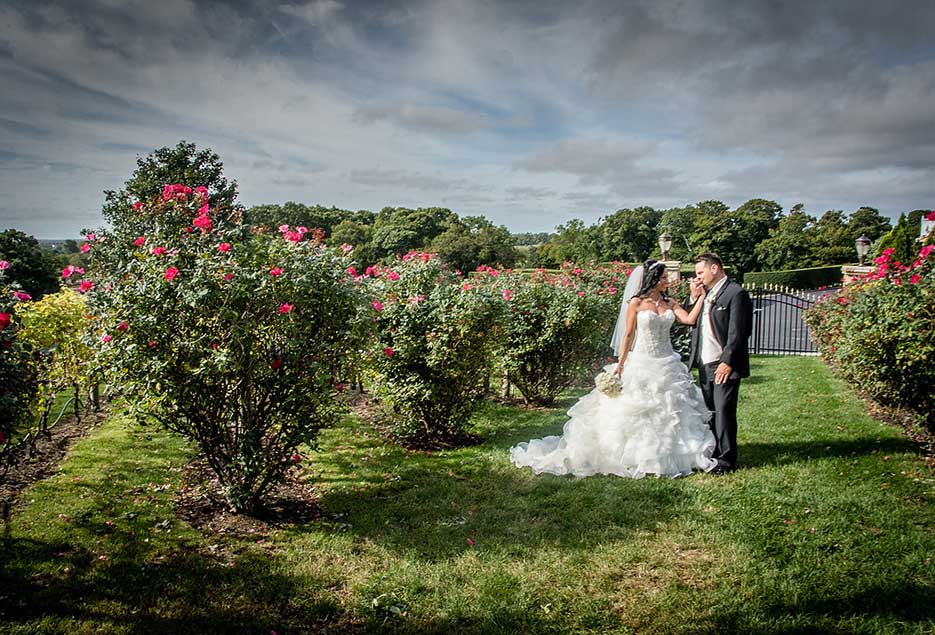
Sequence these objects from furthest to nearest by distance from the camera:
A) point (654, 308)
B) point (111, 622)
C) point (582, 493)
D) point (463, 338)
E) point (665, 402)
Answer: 1. point (463, 338)
2. point (654, 308)
3. point (665, 402)
4. point (582, 493)
5. point (111, 622)

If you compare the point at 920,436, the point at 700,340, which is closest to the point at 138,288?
the point at 700,340

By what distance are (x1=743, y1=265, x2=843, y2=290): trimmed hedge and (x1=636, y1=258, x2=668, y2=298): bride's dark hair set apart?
39472 mm

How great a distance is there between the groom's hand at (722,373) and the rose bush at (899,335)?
164 cm

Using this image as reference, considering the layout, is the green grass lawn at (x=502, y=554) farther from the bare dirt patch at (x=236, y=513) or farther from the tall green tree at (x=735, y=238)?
the tall green tree at (x=735, y=238)

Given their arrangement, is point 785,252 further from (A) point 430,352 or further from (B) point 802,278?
(A) point 430,352

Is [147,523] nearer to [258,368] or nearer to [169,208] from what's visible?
[258,368]

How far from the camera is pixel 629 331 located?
5.81m

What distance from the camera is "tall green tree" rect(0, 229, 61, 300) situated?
814 inches

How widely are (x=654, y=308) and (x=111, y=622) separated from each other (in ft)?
17.3

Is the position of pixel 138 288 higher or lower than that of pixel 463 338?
higher

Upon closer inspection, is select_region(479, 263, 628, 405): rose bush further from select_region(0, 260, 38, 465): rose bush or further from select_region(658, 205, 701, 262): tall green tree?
select_region(658, 205, 701, 262): tall green tree

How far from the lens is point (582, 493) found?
481cm

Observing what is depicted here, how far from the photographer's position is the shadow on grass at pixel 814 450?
5.46 meters

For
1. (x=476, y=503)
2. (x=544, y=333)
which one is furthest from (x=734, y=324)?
(x=544, y=333)
